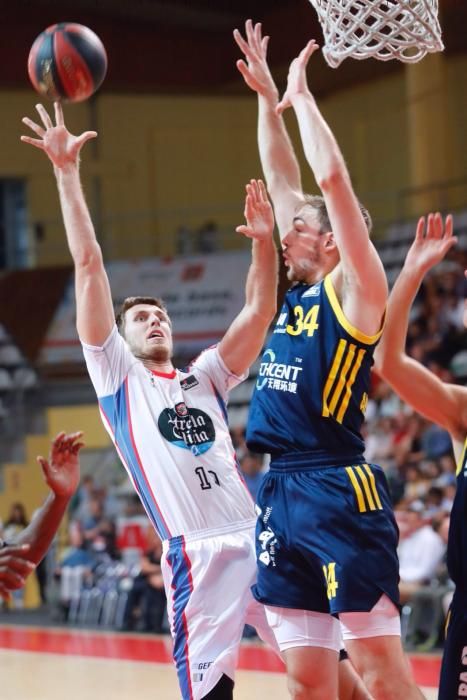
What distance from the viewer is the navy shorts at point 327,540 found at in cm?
440

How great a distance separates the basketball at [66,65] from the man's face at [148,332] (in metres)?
1.14

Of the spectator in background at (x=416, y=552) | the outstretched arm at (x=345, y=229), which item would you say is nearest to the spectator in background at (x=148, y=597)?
the spectator in background at (x=416, y=552)

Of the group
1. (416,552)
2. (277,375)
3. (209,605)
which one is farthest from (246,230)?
(416,552)

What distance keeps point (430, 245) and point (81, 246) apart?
1.51 m

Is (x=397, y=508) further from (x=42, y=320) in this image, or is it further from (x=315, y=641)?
(x=42, y=320)

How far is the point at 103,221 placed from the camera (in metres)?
21.2

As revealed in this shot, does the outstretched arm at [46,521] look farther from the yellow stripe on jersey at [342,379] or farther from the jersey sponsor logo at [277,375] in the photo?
the yellow stripe on jersey at [342,379]

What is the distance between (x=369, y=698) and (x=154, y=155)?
18.0 metres

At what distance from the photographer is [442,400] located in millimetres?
4523

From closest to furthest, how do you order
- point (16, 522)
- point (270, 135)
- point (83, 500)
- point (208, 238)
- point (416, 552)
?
point (270, 135)
point (416, 552)
point (16, 522)
point (83, 500)
point (208, 238)

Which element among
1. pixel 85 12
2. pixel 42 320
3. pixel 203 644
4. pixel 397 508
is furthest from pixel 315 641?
pixel 85 12

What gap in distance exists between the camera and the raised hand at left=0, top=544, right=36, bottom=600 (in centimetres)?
409

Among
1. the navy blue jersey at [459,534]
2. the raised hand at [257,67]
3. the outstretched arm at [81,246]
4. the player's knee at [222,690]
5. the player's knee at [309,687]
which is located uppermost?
the raised hand at [257,67]

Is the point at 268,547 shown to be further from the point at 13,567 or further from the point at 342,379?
the point at 13,567
